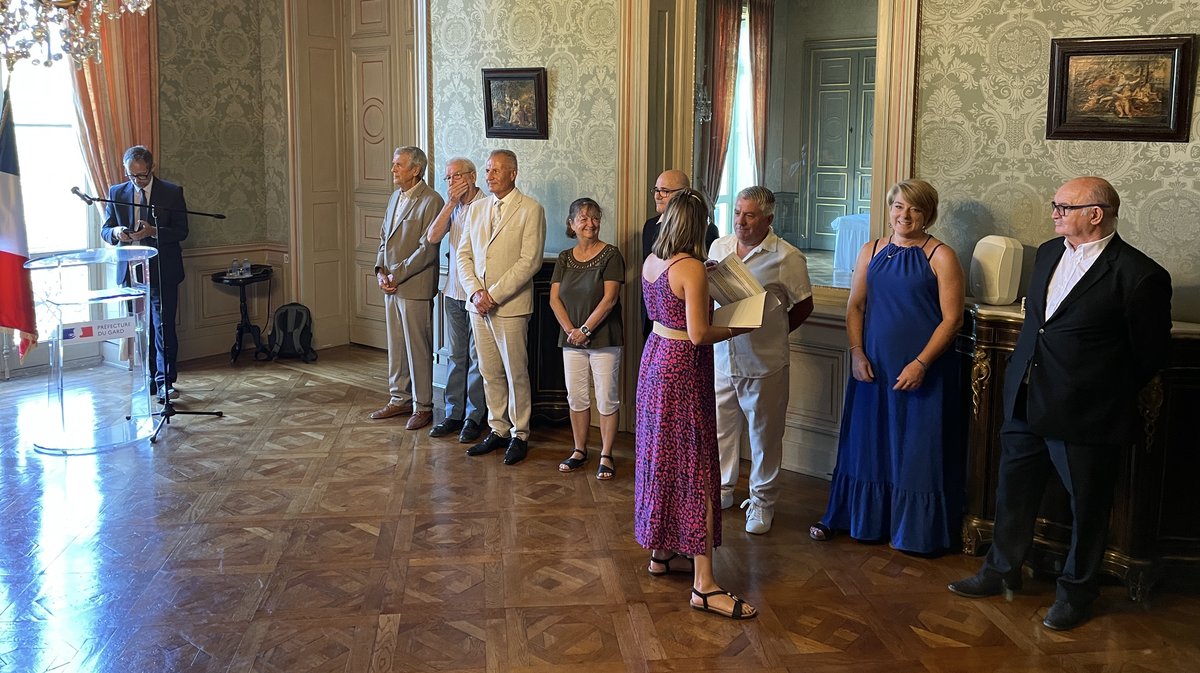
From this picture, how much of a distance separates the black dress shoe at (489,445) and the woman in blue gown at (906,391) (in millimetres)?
2013

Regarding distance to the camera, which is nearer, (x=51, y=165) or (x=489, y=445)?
(x=489, y=445)

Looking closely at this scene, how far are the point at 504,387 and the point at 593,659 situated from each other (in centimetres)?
263

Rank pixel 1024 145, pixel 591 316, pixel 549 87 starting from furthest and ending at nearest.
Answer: pixel 549 87 → pixel 591 316 → pixel 1024 145

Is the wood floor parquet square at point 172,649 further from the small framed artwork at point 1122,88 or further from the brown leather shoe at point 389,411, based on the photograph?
the small framed artwork at point 1122,88

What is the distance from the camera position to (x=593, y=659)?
3.73 m

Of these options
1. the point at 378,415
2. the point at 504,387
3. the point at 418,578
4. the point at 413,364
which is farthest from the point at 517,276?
the point at 418,578

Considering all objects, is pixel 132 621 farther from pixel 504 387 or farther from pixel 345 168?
pixel 345 168

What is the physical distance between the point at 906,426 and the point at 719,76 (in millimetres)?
2529

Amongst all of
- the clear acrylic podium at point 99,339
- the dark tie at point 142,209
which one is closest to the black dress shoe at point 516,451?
the clear acrylic podium at point 99,339

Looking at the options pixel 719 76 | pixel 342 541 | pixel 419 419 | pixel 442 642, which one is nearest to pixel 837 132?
pixel 719 76

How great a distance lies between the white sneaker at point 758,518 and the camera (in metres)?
4.96

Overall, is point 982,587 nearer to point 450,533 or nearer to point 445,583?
point 445,583

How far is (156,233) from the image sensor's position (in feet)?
22.3

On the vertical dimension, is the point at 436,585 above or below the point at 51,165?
below
